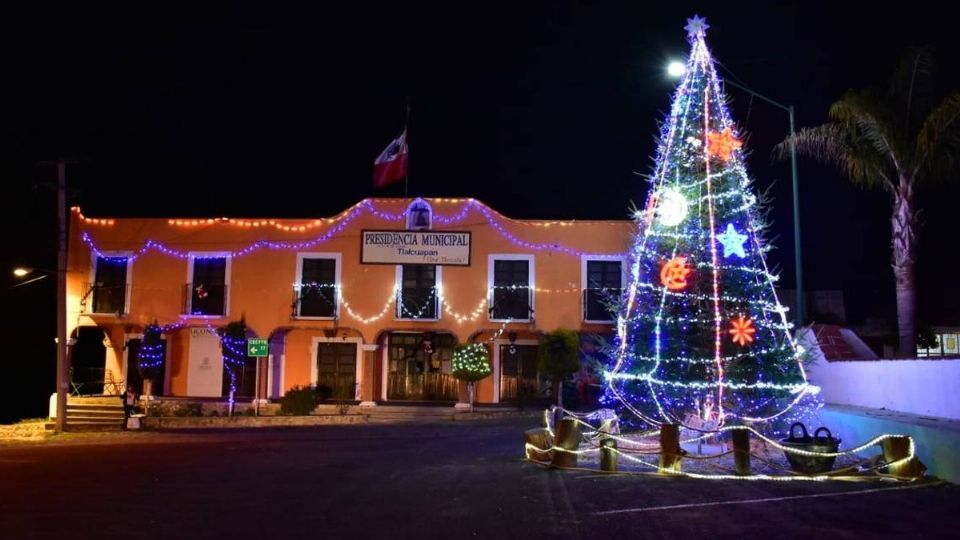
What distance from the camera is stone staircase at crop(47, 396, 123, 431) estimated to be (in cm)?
2475

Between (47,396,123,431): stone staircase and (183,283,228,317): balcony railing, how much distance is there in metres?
4.22

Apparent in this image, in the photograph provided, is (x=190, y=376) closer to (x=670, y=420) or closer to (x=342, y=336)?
(x=342, y=336)

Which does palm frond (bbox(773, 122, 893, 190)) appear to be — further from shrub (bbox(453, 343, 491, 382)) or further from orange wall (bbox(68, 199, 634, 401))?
shrub (bbox(453, 343, 491, 382))

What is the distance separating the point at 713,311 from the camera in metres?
14.0

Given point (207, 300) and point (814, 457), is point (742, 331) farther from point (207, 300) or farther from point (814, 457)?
point (207, 300)

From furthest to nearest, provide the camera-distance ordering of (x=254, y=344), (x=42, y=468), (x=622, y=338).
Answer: (x=254, y=344)
(x=622, y=338)
(x=42, y=468)

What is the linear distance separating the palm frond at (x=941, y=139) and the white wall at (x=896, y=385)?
4132 mm

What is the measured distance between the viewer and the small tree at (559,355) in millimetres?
25719

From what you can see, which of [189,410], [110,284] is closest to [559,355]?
[189,410]

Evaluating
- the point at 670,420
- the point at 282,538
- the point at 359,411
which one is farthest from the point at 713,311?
the point at 359,411

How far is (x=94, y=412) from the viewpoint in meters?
24.9

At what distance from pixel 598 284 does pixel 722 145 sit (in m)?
13.8

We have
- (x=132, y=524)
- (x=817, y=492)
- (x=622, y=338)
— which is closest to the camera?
(x=132, y=524)

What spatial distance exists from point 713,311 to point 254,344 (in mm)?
15709
